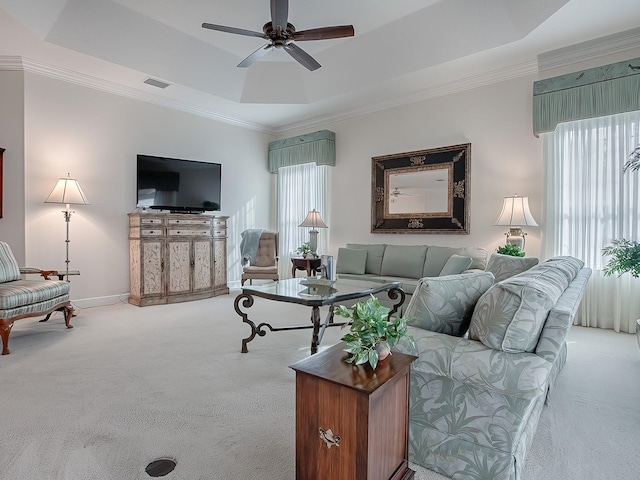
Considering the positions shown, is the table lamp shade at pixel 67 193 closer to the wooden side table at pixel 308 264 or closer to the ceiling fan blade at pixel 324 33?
the wooden side table at pixel 308 264

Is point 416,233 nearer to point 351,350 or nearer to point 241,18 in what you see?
Result: point 241,18

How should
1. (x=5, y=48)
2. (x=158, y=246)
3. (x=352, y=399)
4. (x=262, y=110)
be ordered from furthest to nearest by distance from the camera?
1. (x=262, y=110)
2. (x=158, y=246)
3. (x=5, y=48)
4. (x=352, y=399)

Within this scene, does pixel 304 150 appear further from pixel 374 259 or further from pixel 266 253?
pixel 374 259

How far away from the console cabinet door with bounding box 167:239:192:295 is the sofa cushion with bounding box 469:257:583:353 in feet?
15.1

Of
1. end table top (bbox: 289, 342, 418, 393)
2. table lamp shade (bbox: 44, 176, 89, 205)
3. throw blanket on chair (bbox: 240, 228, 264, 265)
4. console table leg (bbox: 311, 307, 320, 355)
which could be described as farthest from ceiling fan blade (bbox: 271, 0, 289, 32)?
throw blanket on chair (bbox: 240, 228, 264, 265)

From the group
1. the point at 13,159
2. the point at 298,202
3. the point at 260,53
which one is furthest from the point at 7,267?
the point at 298,202

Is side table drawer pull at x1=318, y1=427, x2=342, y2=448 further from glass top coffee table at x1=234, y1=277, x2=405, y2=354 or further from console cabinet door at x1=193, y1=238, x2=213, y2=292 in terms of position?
console cabinet door at x1=193, y1=238, x2=213, y2=292

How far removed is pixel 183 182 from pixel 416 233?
361 centimetres

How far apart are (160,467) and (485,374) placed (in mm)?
1441

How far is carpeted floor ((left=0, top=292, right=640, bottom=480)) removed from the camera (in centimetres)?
165

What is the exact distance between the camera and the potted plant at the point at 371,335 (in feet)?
4.12

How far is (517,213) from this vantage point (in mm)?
4086

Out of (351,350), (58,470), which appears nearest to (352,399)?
(351,350)

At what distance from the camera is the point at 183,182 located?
222 inches
